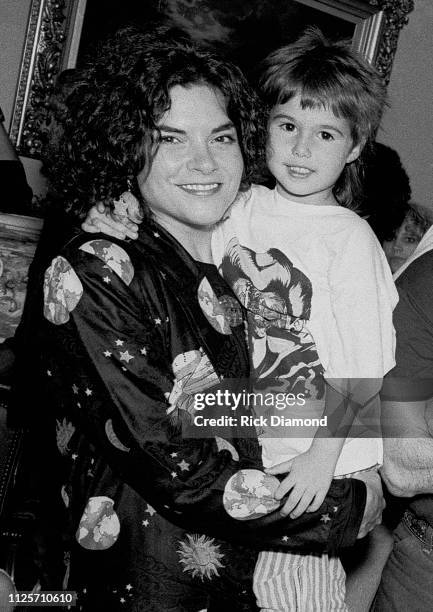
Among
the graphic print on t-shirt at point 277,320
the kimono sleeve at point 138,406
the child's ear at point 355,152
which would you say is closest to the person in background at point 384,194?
the child's ear at point 355,152

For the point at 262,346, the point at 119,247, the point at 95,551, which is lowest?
the point at 95,551

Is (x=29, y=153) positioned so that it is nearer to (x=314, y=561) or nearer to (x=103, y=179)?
(x=103, y=179)

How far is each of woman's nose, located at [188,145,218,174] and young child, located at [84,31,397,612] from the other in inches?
8.9

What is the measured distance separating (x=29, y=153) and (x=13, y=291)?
105cm

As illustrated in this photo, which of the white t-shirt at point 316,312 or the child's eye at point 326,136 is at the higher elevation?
the child's eye at point 326,136

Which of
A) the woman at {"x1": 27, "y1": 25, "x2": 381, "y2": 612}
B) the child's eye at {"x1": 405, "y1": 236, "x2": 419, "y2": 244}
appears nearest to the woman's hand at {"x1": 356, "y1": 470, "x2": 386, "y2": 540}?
the woman at {"x1": 27, "y1": 25, "x2": 381, "y2": 612}

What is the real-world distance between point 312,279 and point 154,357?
0.42 metres

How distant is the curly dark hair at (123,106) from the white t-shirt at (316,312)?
0.24 metres

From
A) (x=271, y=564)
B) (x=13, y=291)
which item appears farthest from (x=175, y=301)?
(x=13, y=291)

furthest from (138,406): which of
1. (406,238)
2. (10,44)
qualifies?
(10,44)

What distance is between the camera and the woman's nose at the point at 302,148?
1.46m

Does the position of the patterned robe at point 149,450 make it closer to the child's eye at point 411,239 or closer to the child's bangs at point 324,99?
the child's bangs at point 324,99

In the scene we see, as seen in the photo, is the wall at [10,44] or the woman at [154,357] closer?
the woman at [154,357]

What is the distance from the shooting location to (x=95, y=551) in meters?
1.19
